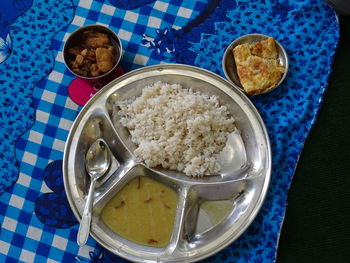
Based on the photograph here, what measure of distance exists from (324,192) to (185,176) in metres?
0.62

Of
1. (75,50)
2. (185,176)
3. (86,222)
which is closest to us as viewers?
(86,222)

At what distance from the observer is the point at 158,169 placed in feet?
6.20

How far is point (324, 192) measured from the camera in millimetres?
1844

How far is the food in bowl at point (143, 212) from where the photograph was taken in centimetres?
183

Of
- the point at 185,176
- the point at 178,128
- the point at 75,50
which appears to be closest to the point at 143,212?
the point at 185,176

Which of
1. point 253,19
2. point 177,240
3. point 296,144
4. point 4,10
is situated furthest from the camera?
point 4,10

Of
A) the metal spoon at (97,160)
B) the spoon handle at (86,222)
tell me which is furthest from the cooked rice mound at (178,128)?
the spoon handle at (86,222)

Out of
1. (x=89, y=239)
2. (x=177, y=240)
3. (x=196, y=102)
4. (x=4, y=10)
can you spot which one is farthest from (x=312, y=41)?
(x=4, y=10)

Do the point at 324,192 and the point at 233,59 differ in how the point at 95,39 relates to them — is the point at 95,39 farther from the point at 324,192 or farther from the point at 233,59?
the point at 324,192

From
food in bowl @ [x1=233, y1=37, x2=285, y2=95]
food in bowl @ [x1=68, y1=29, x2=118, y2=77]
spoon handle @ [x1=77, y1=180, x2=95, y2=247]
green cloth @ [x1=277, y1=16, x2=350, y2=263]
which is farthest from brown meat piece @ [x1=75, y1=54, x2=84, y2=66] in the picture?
green cloth @ [x1=277, y1=16, x2=350, y2=263]

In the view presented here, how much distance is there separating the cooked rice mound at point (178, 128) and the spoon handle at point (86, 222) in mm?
281

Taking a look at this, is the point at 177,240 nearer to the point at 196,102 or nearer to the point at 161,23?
the point at 196,102

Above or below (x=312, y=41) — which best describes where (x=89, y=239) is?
below

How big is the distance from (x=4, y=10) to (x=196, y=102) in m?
1.20
